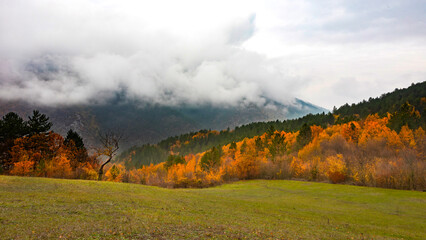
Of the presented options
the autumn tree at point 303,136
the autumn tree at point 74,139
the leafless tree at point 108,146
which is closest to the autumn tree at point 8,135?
the autumn tree at point 74,139

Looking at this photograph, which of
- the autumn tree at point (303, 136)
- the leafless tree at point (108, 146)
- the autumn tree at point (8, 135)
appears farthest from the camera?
the autumn tree at point (303, 136)

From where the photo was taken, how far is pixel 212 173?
101 metres

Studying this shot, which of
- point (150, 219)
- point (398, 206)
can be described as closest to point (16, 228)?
point (150, 219)

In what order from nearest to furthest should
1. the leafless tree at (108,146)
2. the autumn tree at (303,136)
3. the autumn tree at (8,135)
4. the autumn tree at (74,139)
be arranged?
the leafless tree at (108,146) → the autumn tree at (8,135) → the autumn tree at (74,139) → the autumn tree at (303,136)

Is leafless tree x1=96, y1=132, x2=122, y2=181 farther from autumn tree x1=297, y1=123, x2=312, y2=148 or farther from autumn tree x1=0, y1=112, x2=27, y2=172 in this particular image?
autumn tree x1=297, y1=123, x2=312, y2=148

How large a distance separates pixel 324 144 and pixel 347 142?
10627mm

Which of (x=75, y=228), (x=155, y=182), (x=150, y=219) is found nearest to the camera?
(x=75, y=228)

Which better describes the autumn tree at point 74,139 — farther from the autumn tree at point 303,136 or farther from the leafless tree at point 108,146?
the autumn tree at point 303,136

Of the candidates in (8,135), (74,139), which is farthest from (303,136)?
(8,135)

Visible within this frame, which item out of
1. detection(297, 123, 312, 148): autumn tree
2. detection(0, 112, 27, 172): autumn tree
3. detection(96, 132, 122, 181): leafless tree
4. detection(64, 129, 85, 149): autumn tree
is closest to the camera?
detection(96, 132, 122, 181): leafless tree

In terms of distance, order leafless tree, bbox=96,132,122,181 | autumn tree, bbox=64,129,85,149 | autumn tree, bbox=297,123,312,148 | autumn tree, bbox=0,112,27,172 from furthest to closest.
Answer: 1. autumn tree, bbox=297,123,312,148
2. autumn tree, bbox=64,129,85,149
3. autumn tree, bbox=0,112,27,172
4. leafless tree, bbox=96,132,122,181

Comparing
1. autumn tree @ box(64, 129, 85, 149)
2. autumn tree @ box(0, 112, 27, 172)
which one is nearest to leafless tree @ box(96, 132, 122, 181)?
autumn tree @ box(0, 112, 27, 172)

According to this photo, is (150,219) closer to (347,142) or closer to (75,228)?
(75,228)

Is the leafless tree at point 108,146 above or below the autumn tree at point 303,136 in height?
below
